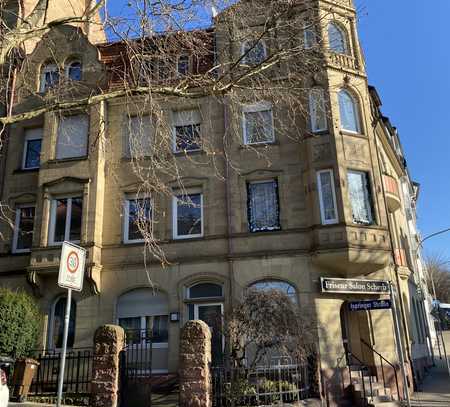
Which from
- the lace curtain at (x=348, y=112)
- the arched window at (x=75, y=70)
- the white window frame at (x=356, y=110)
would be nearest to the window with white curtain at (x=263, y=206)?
the white window frame at (x=356, y=110)

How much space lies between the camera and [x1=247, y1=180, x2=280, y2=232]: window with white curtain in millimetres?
16797

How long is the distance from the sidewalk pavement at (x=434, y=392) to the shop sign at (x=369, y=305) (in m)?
2.97

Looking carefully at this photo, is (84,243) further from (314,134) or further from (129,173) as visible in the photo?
(314,134)

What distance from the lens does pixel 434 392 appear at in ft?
53.6

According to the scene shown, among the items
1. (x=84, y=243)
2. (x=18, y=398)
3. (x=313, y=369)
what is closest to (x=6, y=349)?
(x=18, y=398)

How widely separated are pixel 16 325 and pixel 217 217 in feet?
23.3

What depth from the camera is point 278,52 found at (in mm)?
10648

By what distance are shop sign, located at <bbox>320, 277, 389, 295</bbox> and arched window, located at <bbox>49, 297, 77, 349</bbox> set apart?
8.53 metres

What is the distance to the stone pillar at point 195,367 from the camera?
1029 cm

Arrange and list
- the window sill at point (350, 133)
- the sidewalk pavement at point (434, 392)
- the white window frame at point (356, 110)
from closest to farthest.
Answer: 1. the sidewalk pavement at point (434, 392)
2. the window sill at point (350, 133)
3. the white window frame at point (356, 110)

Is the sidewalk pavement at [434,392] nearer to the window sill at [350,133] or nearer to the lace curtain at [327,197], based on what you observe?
the lace curtain at [327,197]

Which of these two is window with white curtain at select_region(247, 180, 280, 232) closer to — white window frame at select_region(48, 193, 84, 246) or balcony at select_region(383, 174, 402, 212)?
balcony at select_region(383, 174, 402, 212)

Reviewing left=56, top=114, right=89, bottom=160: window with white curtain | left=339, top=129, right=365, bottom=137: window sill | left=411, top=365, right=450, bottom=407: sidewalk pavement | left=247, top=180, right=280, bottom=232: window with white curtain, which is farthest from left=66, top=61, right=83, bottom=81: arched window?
left=411, top=365, right=450, bottom=407: sidewalk pavement

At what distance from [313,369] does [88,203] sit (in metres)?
9.49
